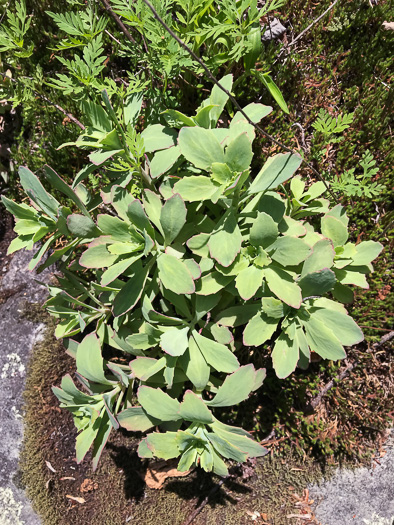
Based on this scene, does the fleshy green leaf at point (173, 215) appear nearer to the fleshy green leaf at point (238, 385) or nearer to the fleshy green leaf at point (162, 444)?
the fleshy green leaf at point (238, 385)

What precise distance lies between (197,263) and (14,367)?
196 centimetres

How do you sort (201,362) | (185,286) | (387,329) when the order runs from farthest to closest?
(387,329), (201,362), (185,286)

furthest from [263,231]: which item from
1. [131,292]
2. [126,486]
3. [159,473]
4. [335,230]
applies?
[126,486]

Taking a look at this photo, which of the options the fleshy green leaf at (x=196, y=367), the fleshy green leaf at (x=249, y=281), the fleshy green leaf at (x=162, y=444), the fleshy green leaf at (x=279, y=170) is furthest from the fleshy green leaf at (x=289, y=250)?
the fleshy green leaf at (x=162, y=444)

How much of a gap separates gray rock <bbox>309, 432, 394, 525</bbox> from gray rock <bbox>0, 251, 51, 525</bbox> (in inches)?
83.1

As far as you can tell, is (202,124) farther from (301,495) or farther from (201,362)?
(301,495)

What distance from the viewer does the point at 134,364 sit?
2082mm

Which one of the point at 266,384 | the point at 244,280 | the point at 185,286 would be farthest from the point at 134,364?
the point at 266,384

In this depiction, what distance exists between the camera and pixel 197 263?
1.96 metres

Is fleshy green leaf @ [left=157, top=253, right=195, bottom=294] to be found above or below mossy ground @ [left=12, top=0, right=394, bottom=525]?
above

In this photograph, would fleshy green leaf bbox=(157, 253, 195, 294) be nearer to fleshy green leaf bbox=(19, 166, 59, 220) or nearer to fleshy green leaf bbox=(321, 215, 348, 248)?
fleshy green leaf bbox=(19, 166, 59, 220)

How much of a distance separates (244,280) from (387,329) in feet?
4.72

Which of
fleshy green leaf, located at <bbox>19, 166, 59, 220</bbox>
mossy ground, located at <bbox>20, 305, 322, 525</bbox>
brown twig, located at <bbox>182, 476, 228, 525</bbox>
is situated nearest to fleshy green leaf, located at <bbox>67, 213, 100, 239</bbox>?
fleshy green leaf, located at <bbox>19, 166, 59, 220</bbox>

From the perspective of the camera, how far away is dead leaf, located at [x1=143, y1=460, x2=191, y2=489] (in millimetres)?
2877
